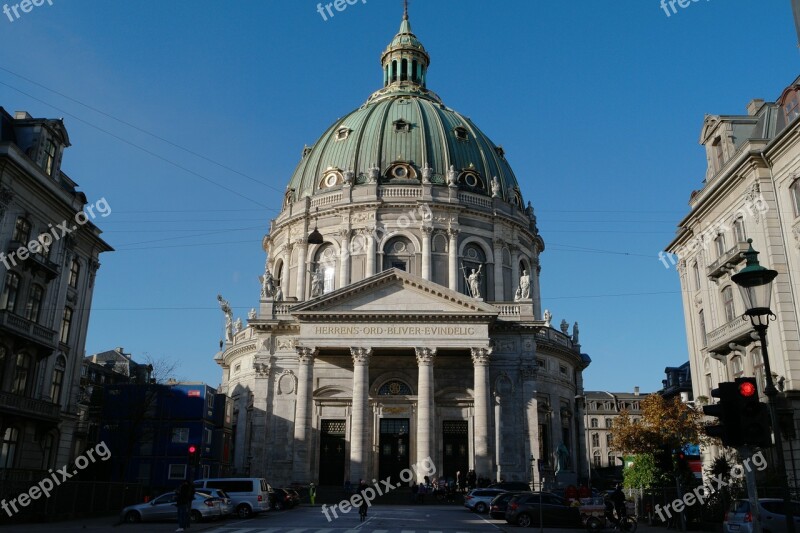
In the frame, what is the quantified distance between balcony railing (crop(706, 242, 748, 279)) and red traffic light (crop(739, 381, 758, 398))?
23.8m

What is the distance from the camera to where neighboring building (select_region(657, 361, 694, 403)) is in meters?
84.9

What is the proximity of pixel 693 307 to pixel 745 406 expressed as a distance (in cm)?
3292

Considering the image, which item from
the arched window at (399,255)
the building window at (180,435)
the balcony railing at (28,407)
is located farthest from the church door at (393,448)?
the balcony railing at (28,407)

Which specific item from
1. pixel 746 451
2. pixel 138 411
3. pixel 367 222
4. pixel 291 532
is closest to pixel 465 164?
pixel 367 222

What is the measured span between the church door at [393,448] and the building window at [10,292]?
992 inches

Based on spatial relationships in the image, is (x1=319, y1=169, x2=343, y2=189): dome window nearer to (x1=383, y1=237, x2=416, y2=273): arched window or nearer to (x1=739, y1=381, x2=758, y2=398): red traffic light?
(x1=383, y1=237, x2=416, y2=273): arched window

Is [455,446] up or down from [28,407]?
down

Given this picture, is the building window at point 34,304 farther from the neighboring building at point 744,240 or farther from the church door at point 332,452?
the neighboring building at point 744,240

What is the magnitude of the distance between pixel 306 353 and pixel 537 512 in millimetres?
22174

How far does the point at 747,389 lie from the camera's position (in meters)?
10.7

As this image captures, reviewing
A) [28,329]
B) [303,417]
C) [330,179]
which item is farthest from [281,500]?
[330,179]

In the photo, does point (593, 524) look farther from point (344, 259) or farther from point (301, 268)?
point (301, 268)

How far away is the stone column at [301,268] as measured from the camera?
60688mm

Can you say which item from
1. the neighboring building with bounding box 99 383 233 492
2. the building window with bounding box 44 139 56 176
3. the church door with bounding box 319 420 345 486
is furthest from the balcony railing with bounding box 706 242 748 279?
the neighboring building with bounding box 99 383 233 492
